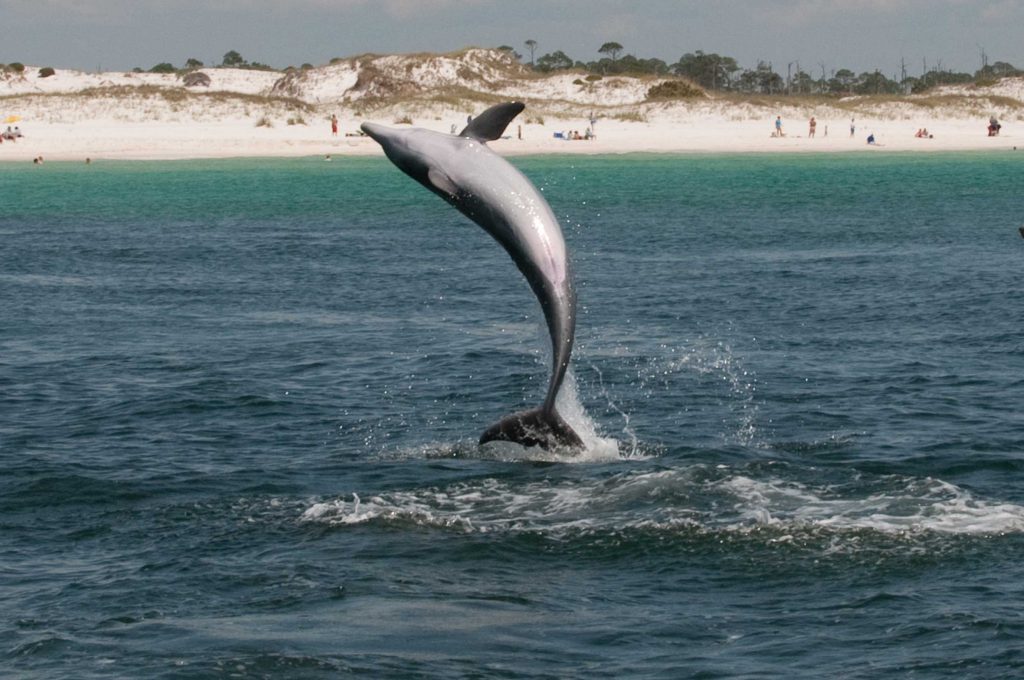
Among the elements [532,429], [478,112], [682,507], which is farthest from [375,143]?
[682,507]

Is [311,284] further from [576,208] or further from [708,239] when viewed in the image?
[576,208]

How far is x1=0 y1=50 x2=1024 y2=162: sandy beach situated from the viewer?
368 feet

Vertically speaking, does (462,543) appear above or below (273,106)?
below

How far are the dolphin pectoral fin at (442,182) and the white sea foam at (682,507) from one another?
13.0 ft

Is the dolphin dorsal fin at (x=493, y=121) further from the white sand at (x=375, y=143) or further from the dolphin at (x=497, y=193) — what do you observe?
the white sand at (x=375, y=143)

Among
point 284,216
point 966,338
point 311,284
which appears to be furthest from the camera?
point 284,216

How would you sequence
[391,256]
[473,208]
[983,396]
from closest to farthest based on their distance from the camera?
[473,208], [983,396], [391,256]

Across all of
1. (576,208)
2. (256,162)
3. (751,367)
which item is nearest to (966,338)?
(751,367)

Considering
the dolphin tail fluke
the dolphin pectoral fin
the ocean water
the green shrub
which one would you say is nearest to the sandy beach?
the green shrub

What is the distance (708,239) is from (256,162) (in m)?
60.1

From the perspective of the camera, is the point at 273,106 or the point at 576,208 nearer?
the point at 576,208

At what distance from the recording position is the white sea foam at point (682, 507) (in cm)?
1784

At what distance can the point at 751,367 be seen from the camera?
2800 cm

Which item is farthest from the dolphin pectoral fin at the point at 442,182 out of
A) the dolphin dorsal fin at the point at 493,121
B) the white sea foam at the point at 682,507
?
the white sea foam at the point at 682,507
